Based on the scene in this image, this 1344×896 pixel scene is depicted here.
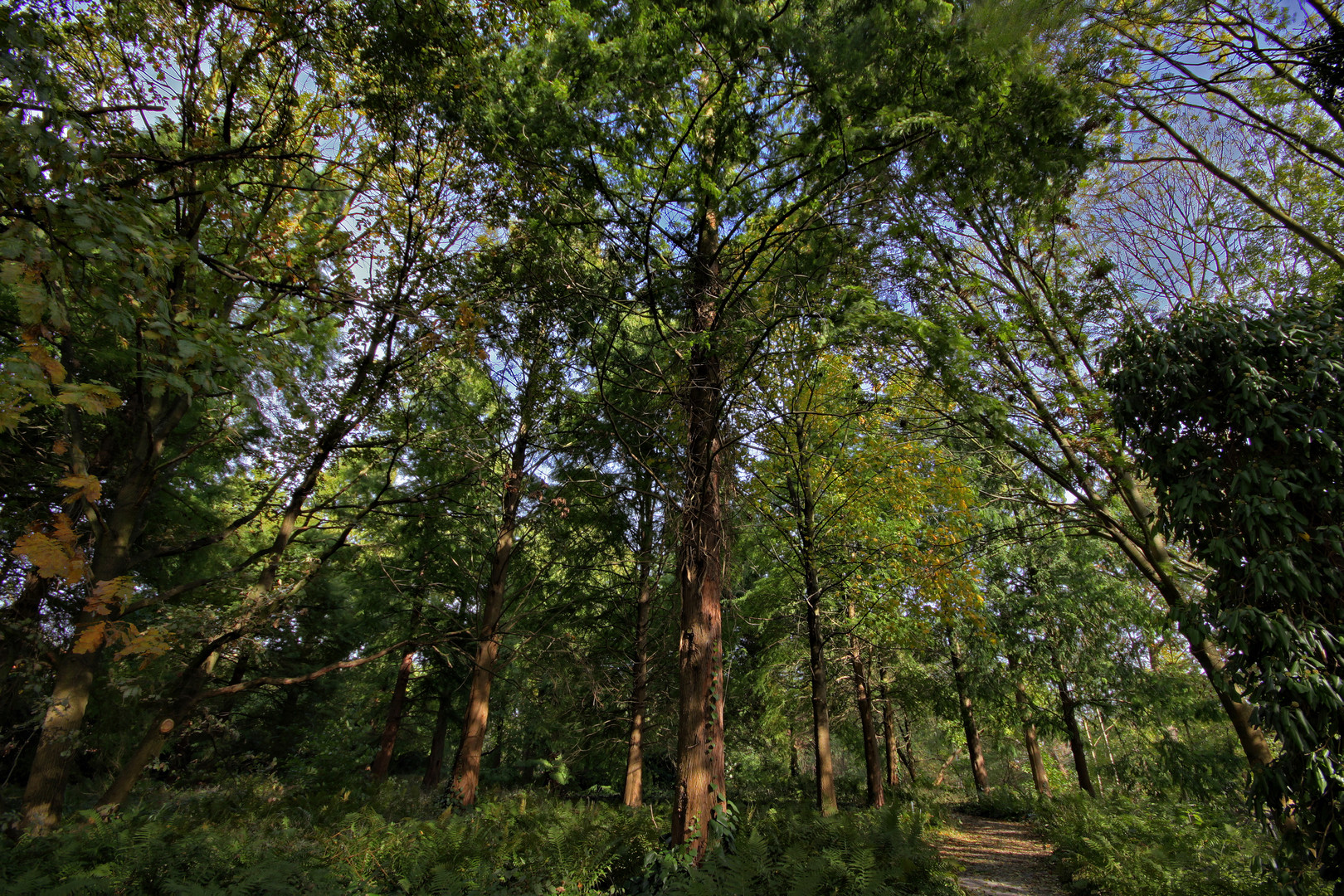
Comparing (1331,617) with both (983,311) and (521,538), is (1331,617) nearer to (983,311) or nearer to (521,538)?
(983,311)

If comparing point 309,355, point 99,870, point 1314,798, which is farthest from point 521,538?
point 1314,798

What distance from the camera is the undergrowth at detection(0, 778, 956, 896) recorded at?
4047 millimetres

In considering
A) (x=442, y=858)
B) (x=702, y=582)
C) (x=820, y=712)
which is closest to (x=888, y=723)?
(x=820, y=712)

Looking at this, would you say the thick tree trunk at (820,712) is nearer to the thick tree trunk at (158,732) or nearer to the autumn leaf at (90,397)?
the thick tree trunk at (158,732)

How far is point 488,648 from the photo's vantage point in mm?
9180

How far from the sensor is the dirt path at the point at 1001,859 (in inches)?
302

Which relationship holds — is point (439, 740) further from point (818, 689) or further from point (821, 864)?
point (821, 864)

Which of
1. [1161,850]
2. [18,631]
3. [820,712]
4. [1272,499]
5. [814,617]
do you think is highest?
[1272,499]

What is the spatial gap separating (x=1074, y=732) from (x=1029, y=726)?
1.81 m

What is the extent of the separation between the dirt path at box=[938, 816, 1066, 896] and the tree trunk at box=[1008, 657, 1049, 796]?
158 cm

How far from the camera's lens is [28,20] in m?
2.35

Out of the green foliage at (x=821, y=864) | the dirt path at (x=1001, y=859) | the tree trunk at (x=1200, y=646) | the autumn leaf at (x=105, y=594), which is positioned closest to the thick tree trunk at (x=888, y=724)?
the dirt path at (x=1001, y=859)

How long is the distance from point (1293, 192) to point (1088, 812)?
32.0 ft

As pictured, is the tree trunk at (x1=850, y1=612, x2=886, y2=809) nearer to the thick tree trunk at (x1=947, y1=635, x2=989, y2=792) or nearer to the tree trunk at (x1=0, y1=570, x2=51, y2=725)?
the thick tree trunk at (x1=947, y1=635, x2=989, y2=792)
